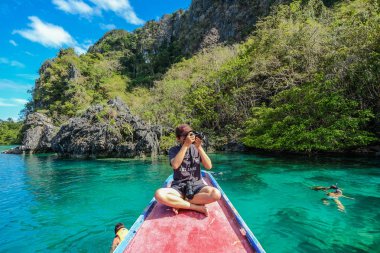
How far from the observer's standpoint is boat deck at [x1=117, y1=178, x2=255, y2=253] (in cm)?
307

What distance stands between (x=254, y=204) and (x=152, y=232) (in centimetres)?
462

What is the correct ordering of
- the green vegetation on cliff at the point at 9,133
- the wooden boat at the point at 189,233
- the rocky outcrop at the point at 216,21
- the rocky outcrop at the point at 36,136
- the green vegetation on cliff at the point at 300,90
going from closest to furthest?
the wooden boat at the point at 189,233 < the green vegetation on cliff at the point at 300,90 < the rocky outcrop at the point at 36,136 < the rocky outcrop at the point at 216,21 < the green vegetation on cliff at the point at 9,133

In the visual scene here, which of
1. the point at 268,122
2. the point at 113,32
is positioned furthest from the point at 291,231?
the point at 113,32

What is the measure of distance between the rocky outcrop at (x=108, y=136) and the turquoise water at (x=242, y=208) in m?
7.86

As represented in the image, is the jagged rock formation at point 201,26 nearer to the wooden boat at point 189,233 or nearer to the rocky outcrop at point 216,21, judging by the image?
the rocky outcrop at point 216,21

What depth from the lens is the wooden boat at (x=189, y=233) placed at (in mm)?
3055

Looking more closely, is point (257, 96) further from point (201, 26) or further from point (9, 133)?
point (9, 133)

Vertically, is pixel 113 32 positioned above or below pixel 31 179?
above

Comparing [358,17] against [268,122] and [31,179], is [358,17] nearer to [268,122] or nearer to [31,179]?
[268,122]

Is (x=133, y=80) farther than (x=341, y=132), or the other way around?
(x=133, y=80)

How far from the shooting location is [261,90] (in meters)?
21.7

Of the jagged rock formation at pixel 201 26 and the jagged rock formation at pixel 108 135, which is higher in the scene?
the jagged rock formation at pixel 201 26

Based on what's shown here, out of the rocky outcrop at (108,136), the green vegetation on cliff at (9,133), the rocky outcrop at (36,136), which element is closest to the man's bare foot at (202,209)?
the rocky outcrop at (108,136)

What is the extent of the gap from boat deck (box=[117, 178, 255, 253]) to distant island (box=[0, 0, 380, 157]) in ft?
39.0
